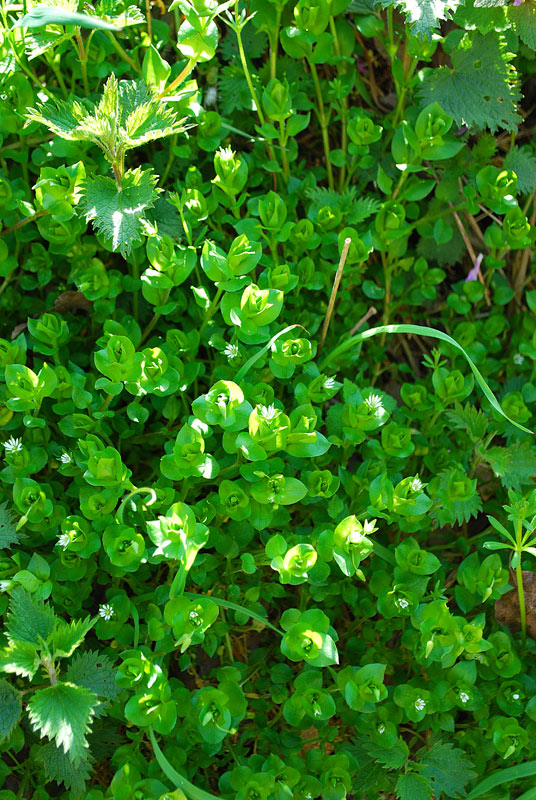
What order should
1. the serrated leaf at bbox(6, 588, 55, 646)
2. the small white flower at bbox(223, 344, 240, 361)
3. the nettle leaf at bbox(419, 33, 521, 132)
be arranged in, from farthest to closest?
the nettle leaf at bbox(419, 33, 521, 132) → the small white flower at bbox(223, 344, 240, 361) → the serrated leaf at bbox(6, 588, 55, 646)

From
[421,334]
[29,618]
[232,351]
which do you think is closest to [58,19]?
[232,351]

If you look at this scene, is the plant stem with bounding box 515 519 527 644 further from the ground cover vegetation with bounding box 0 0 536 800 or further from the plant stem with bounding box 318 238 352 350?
the plant stem with bounding box 318 238 352 350

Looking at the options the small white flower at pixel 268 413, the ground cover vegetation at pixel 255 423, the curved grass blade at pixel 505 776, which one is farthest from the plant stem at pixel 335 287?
the curved grass blade at pixel 505 776

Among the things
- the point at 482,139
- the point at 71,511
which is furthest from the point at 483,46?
the point at 71,511

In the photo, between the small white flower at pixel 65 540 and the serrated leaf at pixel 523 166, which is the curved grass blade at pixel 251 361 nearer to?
the small white flower at pixel 65 540

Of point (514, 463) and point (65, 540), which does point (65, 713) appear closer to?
point (65, 540)

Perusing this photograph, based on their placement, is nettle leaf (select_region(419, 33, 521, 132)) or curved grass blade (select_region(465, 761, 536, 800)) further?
nettle leaf (select_region(419, 33, 521, 132))

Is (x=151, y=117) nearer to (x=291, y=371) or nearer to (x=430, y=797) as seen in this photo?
(x=291, y=371)

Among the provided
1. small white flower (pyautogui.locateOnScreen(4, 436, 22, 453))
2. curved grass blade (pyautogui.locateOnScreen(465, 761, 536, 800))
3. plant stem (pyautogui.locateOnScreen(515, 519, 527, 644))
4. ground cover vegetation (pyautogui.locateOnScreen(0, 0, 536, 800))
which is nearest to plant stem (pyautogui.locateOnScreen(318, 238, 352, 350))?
ground cover vegetation (pyautogui.locateOnScreen(0, 0, 536, 800))
